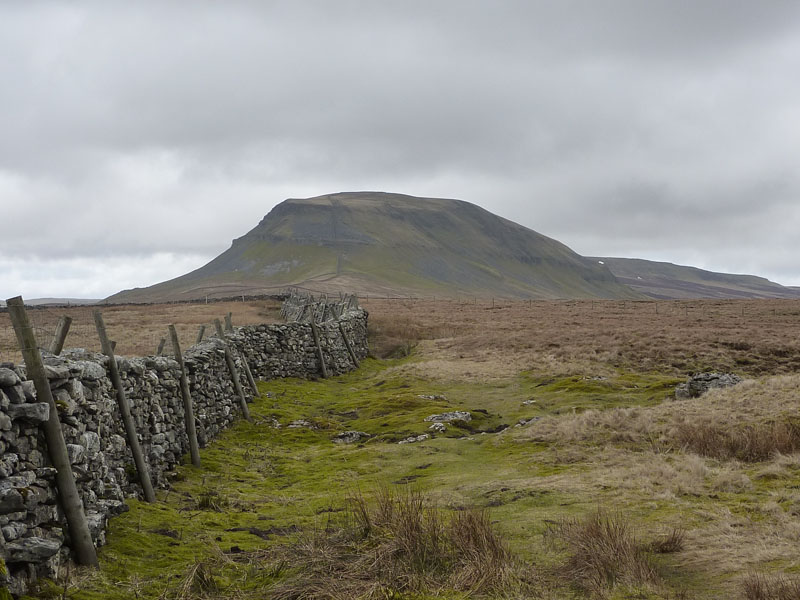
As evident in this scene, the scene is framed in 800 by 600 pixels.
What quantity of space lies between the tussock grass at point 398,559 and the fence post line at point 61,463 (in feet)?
7.89

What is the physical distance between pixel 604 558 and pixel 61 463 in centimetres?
685

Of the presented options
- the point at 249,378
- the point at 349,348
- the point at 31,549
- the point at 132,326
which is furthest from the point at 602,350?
the point at 132,326

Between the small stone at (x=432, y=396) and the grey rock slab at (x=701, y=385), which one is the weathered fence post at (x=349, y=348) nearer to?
the small stone at (x=432, y=396)

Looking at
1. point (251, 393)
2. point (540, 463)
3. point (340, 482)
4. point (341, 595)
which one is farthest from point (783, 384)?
point (251, 393)

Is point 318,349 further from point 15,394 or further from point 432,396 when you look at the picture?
point 15,394

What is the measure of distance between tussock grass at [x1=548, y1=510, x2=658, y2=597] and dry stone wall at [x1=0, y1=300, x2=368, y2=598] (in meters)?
6.01

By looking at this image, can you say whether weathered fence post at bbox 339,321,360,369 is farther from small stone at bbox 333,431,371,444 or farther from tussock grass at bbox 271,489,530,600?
tussock grass at bbox 271,489,530,600

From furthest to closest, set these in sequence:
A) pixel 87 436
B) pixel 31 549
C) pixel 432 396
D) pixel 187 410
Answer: pixel 432 396, pixel 187 410, pixel 87 436, pixel 31 549

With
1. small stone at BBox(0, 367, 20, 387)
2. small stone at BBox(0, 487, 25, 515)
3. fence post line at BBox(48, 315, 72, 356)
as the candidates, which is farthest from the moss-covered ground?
fence post line at BBox(48, 315, 72, 356)

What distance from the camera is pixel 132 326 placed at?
45.5 metres

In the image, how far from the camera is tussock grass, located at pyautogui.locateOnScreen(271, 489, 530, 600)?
276 inches

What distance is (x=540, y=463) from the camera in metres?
13.8

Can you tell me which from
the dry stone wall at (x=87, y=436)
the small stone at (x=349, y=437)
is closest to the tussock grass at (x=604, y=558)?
the dry stone wall at (x=87, y=436)

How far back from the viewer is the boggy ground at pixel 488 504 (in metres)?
7.29
